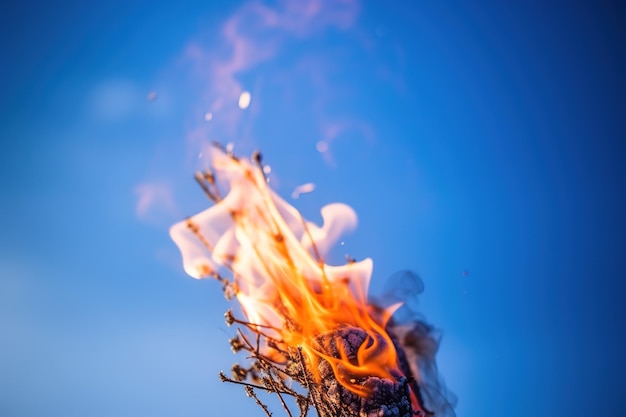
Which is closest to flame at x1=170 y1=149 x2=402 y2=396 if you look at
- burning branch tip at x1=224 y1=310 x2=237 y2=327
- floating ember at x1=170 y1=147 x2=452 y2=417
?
floating ember at x1=170 y1=147 x2=452 y2=417

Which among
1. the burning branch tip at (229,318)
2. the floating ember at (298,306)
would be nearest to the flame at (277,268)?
the floating ember at (298,306)

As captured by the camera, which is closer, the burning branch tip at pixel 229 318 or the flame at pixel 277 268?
the burning branch tip at pixel 229 318

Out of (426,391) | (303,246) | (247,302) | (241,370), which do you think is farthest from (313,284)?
(426,391)

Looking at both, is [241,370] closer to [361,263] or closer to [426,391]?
[361,263]

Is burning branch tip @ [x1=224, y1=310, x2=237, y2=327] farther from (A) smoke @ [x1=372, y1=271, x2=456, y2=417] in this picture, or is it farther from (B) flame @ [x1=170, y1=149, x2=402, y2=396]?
(A) smoke @ [x1=372, y1=271, x2=456, y2=417]

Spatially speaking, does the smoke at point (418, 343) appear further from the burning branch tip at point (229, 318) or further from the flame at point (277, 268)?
the burning branch tip at point (229, 318)

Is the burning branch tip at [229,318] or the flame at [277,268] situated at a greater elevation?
the flame at [277,268]
